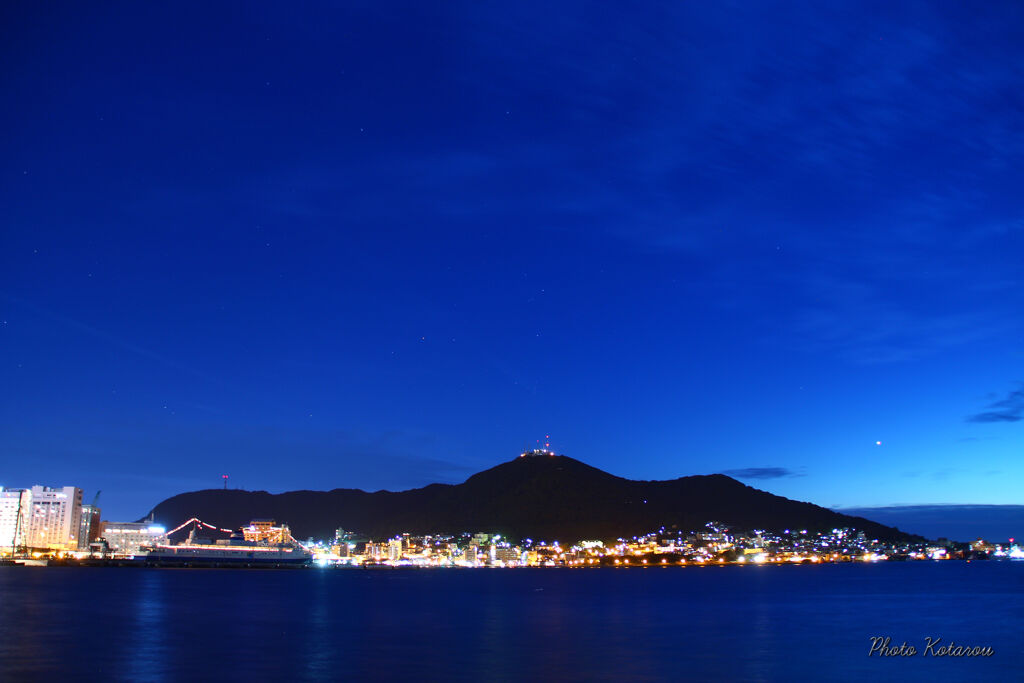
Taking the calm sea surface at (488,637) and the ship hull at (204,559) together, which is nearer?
the calm sea surface at (488,637)

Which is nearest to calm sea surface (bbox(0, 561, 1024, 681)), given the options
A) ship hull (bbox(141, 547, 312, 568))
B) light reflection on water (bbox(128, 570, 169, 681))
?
light reflection on water (bbox(128, 570, 169, 681))

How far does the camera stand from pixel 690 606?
69.0 m

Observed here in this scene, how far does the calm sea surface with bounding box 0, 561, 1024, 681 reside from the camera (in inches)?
1247

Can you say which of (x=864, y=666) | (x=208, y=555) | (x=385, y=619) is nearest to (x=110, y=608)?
(x=385, y=619)

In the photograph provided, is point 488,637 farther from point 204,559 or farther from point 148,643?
point 204,559

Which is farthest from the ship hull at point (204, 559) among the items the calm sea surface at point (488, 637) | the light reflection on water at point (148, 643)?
the light reflection on water at point (148, 643)

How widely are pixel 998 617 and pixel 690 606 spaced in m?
22.1

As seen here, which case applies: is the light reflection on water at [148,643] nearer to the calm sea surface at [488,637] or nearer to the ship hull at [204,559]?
the calm sea surface at [488,637]

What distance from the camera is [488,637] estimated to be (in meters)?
43.4

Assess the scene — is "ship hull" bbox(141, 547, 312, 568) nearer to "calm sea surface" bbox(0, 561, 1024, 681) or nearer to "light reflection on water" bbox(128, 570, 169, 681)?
"calm sea surface" bbox(0, 561, 1024, 681)

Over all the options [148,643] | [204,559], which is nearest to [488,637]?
[148,643]

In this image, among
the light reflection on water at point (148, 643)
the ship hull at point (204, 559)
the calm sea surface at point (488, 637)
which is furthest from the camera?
the ship hull at point (204, 559)

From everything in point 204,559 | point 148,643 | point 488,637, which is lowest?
point 204,559

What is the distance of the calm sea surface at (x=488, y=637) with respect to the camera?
3167cm
